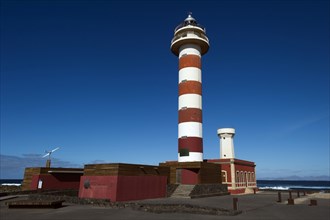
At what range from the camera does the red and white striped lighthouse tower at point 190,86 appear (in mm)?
32594

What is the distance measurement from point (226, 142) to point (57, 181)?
26.7 metres

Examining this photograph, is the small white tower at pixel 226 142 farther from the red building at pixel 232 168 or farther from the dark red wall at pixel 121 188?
the dark red wall at pixel 121 188

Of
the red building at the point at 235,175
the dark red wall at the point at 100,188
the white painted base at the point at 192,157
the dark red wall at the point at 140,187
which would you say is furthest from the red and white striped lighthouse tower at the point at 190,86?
the dark red wall at the point at 100,188

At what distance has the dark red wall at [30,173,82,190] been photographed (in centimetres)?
3189

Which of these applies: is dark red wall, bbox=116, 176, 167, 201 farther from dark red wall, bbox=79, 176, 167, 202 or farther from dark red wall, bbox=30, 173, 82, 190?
dark red wall, bbox=30, 173, 82, 190

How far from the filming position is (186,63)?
35.4 meters

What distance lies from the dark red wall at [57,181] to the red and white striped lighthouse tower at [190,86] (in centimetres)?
1446

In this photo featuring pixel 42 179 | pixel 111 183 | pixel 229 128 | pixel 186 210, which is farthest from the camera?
pixel 229 128

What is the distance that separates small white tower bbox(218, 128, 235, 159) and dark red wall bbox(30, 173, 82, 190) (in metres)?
23.5

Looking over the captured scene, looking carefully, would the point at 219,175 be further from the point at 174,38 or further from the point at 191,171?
the point at 174,38

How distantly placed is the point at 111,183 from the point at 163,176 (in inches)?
299

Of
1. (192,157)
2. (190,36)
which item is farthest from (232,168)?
(190,36)

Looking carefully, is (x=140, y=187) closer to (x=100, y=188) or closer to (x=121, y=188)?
(x=121, y=188)

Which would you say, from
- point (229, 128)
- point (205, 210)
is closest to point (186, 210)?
→ point (205, 210)
